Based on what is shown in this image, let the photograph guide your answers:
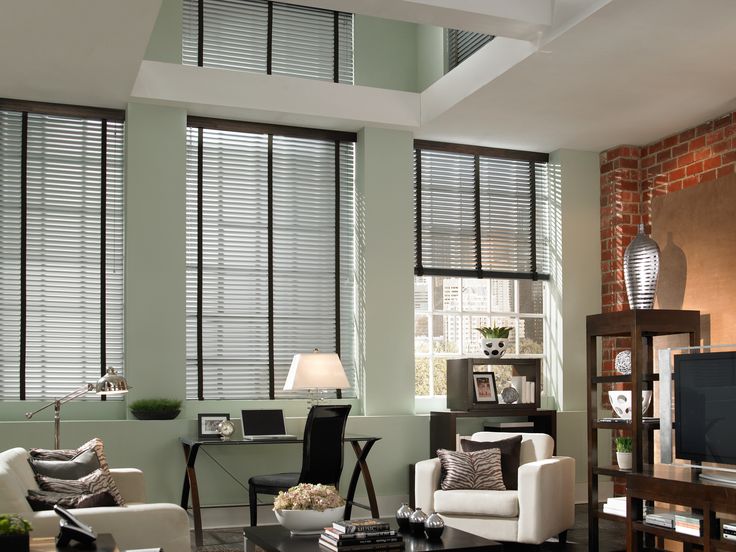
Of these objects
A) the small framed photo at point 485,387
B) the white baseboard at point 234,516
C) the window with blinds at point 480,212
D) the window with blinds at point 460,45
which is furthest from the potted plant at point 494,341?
the window with blinds at point 460,45

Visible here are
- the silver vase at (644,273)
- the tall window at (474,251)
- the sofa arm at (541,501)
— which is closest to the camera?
the sofa arm at (541,501)

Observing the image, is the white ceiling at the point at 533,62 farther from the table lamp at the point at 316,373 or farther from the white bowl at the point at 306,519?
the white bowl at the point at 306,519

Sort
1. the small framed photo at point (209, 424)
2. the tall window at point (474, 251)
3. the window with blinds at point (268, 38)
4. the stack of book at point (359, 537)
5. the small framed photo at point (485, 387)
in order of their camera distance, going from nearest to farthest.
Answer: the stack of book at point (359, 537), the small framed photo at point (209, 424), the window with blinds at point (268, 38), the small framed photo at point (485, 387), the tall window at point (474, 251)

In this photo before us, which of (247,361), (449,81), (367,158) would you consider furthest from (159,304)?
(449,81)

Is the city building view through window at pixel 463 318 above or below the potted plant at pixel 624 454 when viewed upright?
above

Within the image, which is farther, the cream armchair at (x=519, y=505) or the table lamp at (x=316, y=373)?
the table lamp at (x=316, y=373)

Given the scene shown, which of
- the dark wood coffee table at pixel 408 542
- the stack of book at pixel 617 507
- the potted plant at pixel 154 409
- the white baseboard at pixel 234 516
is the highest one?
the potted plant at pixel 154 409

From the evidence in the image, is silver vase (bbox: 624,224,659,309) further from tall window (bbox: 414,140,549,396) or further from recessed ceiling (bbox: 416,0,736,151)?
tall window (bbox: 414,140,549,396)

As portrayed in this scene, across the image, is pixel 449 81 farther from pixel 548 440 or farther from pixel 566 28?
pixel 548 440

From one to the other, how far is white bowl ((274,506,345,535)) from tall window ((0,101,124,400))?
2945 millimetres

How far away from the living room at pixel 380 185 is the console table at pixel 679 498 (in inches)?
61.2

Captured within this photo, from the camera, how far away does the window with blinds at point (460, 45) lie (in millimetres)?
7340

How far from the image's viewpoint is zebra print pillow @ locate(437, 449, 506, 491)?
6164 millimetres

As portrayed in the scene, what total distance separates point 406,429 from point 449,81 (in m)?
2.90
